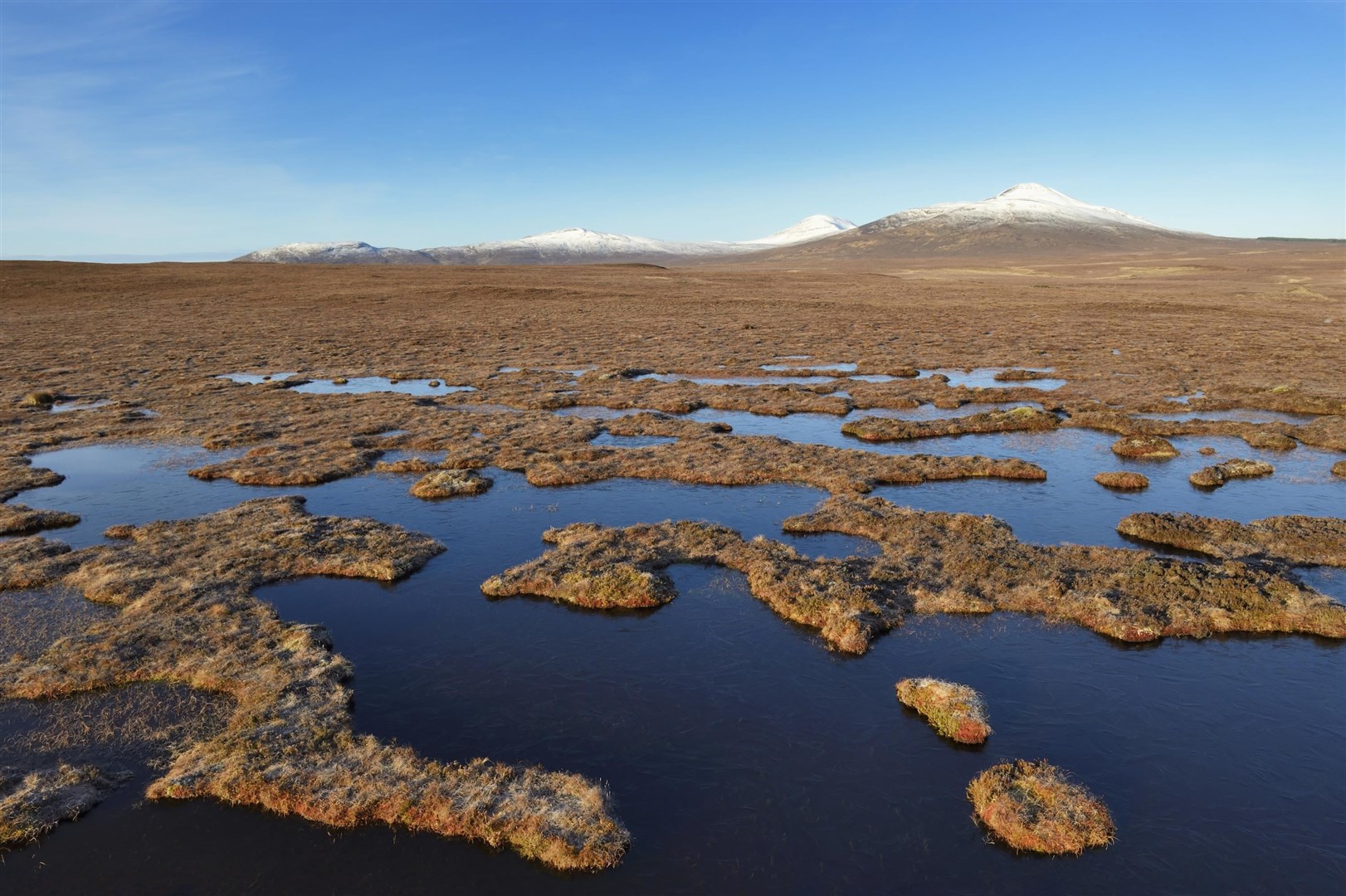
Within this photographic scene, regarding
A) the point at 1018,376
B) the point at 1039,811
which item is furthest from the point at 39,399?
the point at 1018,376

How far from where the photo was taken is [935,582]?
73.7 feet

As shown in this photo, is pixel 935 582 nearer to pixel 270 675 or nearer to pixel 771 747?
pixel 771 747

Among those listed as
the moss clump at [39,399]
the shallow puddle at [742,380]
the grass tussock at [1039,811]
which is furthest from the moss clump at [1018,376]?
the moss clump at [39,399]

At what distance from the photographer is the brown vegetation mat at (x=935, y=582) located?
20.1 metres

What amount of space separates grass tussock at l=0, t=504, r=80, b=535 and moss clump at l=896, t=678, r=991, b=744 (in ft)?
98.8

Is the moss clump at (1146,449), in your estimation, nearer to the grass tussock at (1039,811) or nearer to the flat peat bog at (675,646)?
the flat peat bog at (675,646)

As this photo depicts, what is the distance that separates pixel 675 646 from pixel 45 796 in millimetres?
13137

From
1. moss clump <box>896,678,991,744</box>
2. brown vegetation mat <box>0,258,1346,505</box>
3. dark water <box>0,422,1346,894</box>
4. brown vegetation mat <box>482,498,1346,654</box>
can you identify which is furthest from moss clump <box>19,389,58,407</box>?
moss clump <box>896,678,991,744</box>

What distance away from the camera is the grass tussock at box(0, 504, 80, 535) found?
26719mm

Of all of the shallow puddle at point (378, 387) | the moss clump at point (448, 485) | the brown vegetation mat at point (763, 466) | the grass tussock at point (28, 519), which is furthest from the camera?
the shallow puddle at point (378, 387)

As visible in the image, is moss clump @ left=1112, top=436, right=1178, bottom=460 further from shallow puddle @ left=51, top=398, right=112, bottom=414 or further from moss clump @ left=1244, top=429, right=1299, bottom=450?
shallow puddle @ left=51, top=398, right=112, bottom=414

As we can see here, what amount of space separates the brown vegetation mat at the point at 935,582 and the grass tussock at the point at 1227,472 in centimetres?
1011

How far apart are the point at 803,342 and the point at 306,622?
216ft

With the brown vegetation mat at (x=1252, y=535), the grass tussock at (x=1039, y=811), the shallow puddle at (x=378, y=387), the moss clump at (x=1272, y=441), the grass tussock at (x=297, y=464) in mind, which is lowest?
the grass tussock at (x=1039, y=811)
